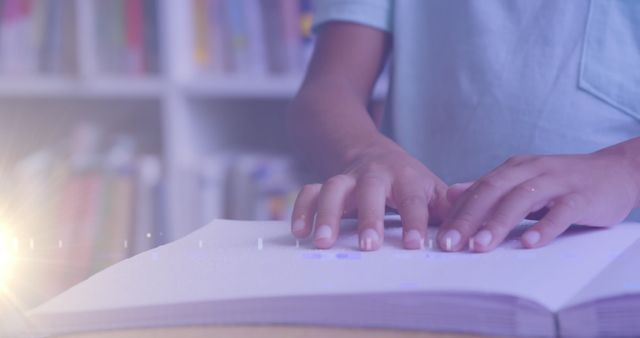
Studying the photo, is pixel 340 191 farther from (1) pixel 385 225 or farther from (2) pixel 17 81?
(2) pixel 17 81

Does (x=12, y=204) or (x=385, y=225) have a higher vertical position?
(x=385, y=225)

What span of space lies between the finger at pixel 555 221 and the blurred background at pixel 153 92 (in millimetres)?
925

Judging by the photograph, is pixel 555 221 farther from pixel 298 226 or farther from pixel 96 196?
pixel 96 196

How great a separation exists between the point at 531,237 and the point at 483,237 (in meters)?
0.03

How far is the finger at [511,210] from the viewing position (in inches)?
20.6

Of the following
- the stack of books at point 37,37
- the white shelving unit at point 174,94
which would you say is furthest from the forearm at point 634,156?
the stack of books at point 37,37

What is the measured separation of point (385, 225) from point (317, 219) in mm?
73

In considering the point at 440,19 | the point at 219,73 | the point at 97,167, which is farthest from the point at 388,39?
the point at 97,167

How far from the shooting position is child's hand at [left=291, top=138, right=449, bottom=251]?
0.55 metres

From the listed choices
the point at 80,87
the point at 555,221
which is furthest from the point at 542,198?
the point at 80,87

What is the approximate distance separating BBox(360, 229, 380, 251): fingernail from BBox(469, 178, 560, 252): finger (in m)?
0.06

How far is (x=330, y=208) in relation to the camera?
585 mm

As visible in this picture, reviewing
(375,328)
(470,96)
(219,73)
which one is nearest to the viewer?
(375,328)

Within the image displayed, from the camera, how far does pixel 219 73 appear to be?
5.34 ft
